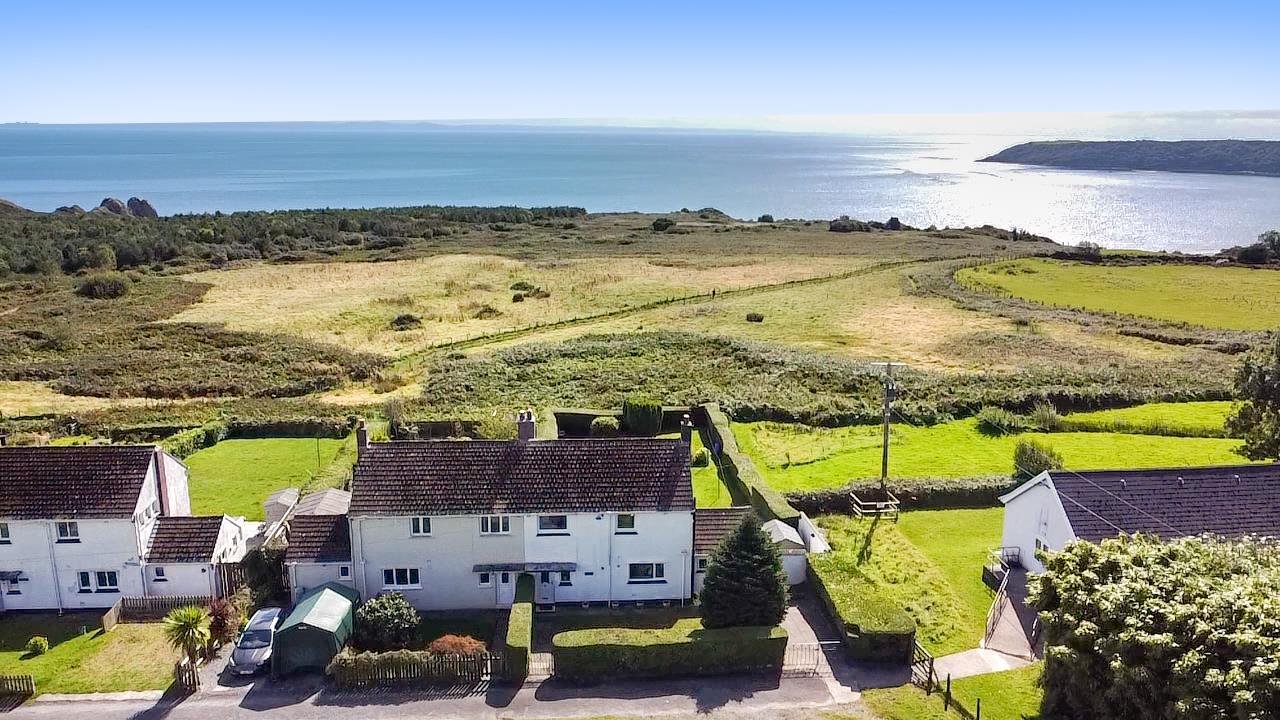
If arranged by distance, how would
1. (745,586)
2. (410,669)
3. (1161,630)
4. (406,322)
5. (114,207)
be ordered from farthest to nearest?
(114,207)
(406,322)
(745,586)
(410,669)
(1161,630)

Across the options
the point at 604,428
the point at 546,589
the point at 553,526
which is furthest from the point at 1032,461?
the point at 546,589

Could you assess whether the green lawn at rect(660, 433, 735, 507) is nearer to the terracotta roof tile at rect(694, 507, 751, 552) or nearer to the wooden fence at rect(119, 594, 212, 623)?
the terracotta roof tile at rect(694, 507, 751, 552)

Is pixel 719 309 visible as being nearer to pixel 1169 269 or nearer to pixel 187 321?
pixel 187 321

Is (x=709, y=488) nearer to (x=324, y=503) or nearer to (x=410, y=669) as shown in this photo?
(x=324, y=503)

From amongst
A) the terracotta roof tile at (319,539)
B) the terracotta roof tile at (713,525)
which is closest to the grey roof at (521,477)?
the terracotta roof tile at (319,539)

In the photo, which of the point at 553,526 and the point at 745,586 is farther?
the point at 553,526

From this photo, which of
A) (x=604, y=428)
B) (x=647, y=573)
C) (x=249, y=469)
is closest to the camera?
(x=647, y=573)

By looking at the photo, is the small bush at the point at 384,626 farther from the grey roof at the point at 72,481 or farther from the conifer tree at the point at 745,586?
the conifer tree at the point at 745,586

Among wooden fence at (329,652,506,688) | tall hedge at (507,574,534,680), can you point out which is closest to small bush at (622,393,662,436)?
tall hedge at (507,574,534,680)
